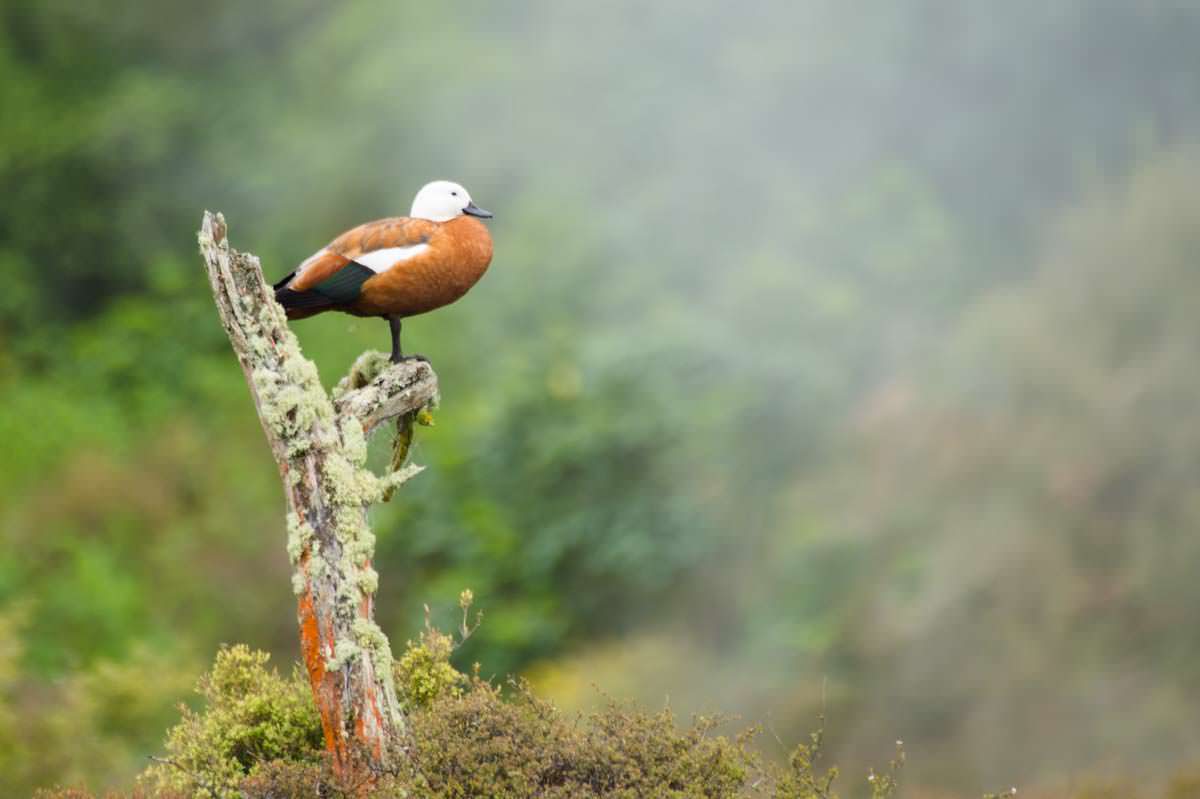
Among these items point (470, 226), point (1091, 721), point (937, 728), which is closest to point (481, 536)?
point (937, 728)

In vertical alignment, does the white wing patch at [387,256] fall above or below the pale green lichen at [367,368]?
above

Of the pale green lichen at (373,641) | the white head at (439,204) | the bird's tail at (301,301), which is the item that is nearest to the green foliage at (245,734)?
the pale green lichen at (373,641)

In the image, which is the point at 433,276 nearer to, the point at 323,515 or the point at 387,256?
the point at 387,256

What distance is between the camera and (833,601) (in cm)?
878

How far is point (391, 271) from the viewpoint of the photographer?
462cm

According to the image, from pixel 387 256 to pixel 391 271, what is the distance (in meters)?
0.06

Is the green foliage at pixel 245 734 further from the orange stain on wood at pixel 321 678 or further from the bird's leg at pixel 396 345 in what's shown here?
the bird's leg at pixel 396 345

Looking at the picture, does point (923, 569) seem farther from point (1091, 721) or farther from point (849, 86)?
point (849, 86)

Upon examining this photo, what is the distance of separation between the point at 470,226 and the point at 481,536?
20.4ft

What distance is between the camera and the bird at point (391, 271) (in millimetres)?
4633

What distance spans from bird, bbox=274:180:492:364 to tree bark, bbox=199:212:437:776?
0.61ft

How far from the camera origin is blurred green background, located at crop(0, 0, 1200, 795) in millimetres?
8164

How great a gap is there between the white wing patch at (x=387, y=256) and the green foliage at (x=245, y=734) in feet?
5.32

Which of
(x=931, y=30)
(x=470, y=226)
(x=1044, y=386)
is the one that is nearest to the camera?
(x=470, y=226)
